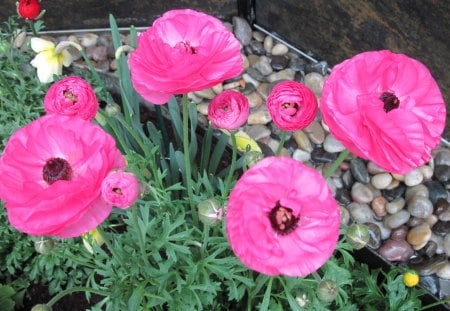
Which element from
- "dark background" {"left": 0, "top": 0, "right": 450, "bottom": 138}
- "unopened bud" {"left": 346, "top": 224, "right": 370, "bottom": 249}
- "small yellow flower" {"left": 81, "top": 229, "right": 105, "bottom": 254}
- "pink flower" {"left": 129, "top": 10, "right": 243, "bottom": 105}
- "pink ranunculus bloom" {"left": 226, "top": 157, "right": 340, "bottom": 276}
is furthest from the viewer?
"dark background" {"left": 0, "top": 0, "right": 450, "bottom": 138}

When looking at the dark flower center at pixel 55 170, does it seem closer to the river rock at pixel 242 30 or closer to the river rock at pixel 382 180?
the river rock at pixel 382 180

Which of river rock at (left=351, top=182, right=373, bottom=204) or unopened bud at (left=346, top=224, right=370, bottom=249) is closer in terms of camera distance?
unopened bud at (left=346, top=224, right=370, bottom=249)

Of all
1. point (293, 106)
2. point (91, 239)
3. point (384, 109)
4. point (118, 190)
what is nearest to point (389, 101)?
point (384, 109)

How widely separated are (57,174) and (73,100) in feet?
0.60

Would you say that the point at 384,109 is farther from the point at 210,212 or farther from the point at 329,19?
the point at 329,19

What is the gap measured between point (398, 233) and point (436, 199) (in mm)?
165

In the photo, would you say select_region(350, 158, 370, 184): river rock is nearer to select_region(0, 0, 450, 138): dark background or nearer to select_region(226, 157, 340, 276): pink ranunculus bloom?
select_region(0, 0, 450, 138): dark background

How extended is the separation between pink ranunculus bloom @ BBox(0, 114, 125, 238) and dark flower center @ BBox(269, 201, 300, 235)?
22cm

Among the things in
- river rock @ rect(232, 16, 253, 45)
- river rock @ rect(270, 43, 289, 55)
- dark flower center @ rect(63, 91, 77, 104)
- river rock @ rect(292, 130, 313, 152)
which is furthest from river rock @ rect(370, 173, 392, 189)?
dark flower center @ rect(63, 91, 77, 104)

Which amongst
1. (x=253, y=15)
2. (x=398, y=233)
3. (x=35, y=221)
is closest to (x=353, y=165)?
(x=398, y=233)

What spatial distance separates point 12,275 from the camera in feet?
5.67

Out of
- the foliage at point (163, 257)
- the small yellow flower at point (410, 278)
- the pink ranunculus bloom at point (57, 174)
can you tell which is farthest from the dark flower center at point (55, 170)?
the small yellow flower at point (410, 278)

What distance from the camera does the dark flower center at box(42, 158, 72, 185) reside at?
77 cm

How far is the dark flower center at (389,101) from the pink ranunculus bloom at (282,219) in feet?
0.56
